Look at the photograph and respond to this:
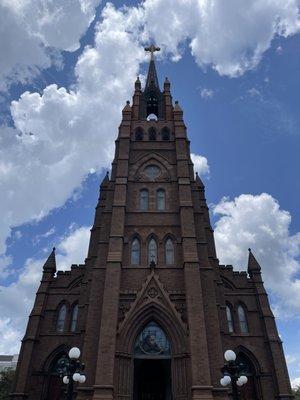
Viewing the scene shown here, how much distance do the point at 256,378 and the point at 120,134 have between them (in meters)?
20.8

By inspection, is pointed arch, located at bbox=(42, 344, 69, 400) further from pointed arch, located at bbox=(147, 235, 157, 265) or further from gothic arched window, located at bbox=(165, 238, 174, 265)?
gothic arched window, located at bbox=(165, 238, 174, 265)

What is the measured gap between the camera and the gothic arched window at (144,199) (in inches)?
1036

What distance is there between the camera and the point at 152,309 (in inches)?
821

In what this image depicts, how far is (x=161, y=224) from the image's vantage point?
81.5 feet

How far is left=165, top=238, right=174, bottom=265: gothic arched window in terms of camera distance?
23375 millimetres

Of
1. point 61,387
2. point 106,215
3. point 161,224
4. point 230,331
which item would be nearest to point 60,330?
point 61,387

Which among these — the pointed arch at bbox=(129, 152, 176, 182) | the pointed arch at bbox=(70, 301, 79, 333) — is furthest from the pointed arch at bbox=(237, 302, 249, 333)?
the pointed arch at bbox=(70, 301, 79, 333)

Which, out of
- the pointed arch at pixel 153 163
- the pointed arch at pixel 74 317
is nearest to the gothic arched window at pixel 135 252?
the pointed arch at pixel 74 317

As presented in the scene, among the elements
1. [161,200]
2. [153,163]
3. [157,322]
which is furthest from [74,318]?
[153,163]

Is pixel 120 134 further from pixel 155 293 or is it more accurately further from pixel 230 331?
pixel 230 331

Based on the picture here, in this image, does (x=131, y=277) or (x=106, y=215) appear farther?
(x=106, y=215)

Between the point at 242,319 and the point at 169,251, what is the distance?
275 inches

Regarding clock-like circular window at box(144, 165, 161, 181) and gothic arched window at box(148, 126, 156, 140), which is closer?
clock-like circular window at box(144, 165, 161, 181)

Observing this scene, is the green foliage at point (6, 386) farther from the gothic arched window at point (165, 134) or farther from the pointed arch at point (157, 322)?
the gothic arched window at point (165, 134)
